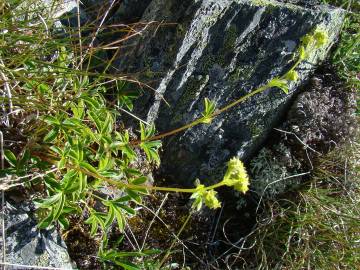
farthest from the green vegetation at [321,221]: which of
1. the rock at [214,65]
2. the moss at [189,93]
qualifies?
the moss at [189,93]

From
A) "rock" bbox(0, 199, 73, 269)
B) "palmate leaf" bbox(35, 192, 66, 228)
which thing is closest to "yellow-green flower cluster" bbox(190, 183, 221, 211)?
"palmate leaf" bbox(35, 192, 66, 228)

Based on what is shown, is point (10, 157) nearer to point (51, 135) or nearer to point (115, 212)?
point (51, 135)

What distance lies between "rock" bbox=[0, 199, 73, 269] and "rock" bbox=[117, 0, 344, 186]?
0.79m

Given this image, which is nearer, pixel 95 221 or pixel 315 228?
pixel 95 221

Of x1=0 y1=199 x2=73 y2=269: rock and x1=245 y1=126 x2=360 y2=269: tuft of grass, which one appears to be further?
x1=245 y1=126 x2=360 y2=269: tuft of grass

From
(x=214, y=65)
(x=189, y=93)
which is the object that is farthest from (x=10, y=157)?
(x=214, y=65)

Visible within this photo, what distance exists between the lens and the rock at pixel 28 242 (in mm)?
1846

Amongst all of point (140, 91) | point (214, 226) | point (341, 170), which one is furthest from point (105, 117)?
point (341, 170)

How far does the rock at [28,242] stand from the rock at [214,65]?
0.79 metres

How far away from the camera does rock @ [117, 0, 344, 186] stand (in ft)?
7.80

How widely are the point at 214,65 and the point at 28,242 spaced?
3.97ft

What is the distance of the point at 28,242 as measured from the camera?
189cm

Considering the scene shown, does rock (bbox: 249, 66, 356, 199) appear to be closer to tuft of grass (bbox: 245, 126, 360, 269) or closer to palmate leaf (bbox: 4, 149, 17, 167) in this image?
tuft of grass (bbox: 245, 126, 360, 269)

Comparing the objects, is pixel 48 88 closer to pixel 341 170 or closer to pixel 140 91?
pixel 140 91
